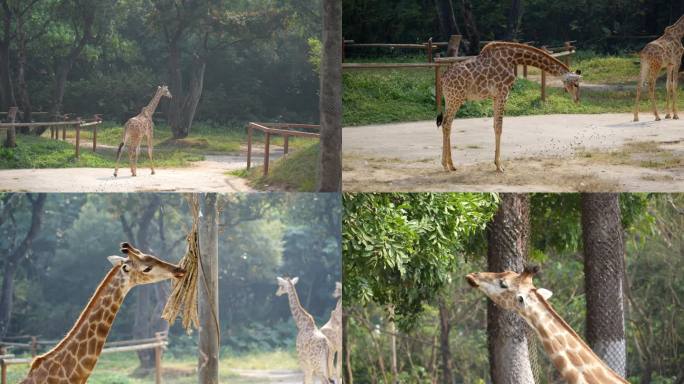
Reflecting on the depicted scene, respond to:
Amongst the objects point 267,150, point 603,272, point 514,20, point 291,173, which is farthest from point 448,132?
point 603,272

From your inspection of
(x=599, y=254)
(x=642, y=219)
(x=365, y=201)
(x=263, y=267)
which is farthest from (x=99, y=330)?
(x=263, y=267)

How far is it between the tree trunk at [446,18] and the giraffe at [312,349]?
9.42 feet

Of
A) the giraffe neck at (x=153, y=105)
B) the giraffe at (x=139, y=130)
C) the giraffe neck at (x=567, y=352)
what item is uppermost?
the giraffe neck at (x=153, y=105)

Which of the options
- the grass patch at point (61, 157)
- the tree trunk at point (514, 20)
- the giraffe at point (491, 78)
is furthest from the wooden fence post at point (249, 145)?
the tree trunk at point (514, 20)

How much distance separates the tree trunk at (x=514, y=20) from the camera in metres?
9.60

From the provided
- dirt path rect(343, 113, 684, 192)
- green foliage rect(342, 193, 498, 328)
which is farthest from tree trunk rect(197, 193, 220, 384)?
dirt path rect(343, 113, 684, 192)

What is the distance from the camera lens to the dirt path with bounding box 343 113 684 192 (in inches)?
371

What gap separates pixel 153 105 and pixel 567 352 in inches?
194

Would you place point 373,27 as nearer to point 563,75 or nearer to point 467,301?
point 563,75

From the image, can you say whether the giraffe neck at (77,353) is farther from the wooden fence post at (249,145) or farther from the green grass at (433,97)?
the green grass at (433,97)

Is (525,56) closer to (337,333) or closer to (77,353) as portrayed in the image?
(337,333)

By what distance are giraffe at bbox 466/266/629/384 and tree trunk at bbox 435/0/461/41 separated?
3.65m

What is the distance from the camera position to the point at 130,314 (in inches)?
683

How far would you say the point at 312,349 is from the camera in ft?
36.9
